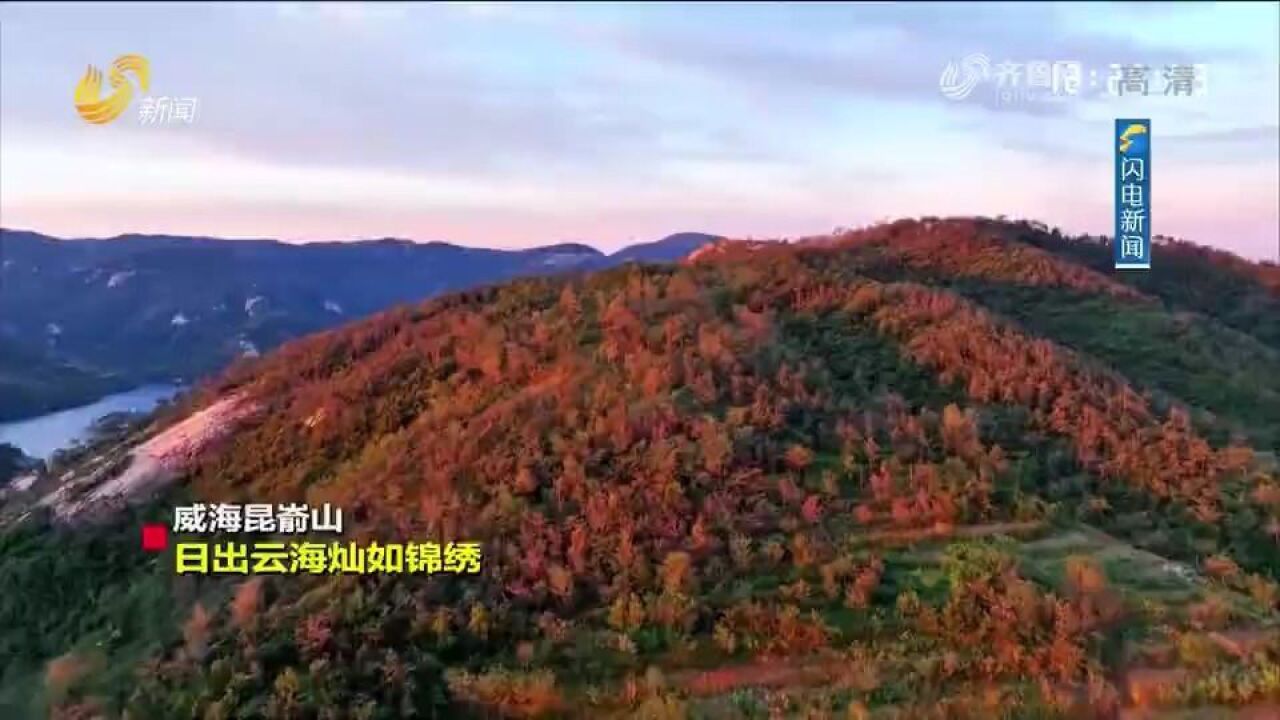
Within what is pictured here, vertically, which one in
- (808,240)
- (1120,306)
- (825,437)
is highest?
(808,240)

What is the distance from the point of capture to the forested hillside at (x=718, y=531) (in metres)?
8.23

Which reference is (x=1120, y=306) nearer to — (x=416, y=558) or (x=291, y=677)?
(x=416, y=558)

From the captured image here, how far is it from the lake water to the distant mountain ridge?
6.76m

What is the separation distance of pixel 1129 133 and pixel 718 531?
392 inches

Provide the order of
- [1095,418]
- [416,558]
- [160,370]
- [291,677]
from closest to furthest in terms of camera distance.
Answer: [291,677] < [416,558] < [1095,418] < [160,370]

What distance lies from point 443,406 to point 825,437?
16.3 feet

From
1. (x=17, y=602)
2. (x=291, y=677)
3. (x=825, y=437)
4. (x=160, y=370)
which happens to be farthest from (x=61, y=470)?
(x=160, y=370)

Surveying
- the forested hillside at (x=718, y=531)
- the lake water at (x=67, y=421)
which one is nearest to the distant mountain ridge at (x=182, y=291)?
the lake water at (x=67, y=421)

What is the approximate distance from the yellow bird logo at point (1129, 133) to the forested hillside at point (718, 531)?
10.3 ft

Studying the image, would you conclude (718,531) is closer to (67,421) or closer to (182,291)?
(67,421)

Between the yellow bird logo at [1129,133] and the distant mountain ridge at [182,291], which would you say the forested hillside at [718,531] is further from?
the distant mountain ridge at [182,291]

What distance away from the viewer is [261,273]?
91.7m

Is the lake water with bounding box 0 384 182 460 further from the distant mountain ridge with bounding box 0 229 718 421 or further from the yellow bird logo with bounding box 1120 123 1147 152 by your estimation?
the yellow bird logo with bounding box 1120 123 1147 152

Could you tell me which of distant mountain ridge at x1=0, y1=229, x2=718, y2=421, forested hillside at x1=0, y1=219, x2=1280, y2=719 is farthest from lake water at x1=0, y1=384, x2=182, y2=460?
forested hillside at x1=0, y1=219, x2=1280, y2=719
